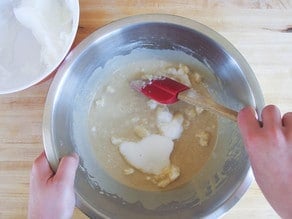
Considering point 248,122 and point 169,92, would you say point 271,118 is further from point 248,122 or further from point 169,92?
point 169,92

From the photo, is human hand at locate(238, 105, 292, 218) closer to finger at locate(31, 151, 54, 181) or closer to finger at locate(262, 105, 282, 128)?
finger at locate(262, 105, 282, 128)

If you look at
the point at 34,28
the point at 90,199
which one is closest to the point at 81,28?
the point at 34,28

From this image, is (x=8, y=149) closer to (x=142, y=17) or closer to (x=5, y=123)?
(x=5, y=123)

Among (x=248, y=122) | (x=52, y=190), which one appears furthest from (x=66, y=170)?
(x=248, y=122)

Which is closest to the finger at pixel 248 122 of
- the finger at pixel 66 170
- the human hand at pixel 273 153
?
the human hand at pixel 273 153

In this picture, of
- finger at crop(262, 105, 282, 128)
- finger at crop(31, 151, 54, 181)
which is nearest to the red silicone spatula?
finger at crop(262, 105, 282, 128)

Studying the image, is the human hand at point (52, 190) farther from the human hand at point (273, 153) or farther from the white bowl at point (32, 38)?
the human hand at point (273, 153)
